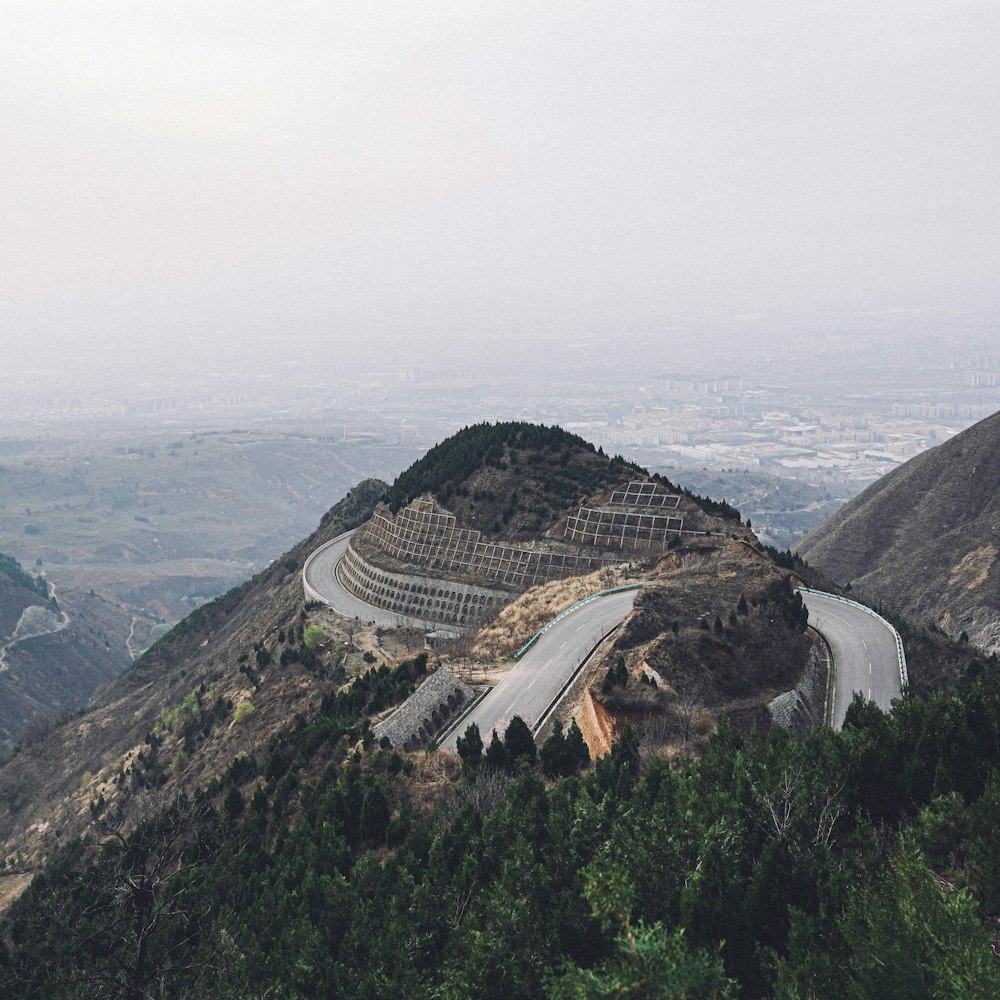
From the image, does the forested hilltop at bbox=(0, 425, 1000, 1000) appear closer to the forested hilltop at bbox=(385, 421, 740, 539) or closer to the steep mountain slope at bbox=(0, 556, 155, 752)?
the forested hilltop at bbox=(385, 421, 740, 539)

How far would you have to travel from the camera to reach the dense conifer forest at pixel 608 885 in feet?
60.9

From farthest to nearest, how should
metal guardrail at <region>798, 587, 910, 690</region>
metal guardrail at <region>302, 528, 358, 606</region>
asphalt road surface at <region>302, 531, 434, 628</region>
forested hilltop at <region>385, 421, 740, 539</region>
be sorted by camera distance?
metal guardrail at <region>302, 528, 358, 606</region> → forested hilltop at <region>385, 421, 740, 539</region> → asphalt road surface at <region>302, 531, 434, 628</region> → metal guardrail at <region>798, 587, 910, 690</region>

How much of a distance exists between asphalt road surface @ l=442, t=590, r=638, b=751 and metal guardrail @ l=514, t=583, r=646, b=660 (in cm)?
23

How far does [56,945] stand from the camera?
123ft

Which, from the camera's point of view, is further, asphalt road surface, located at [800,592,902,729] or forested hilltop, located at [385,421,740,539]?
forested hilltop, located at [385,421,740,539]

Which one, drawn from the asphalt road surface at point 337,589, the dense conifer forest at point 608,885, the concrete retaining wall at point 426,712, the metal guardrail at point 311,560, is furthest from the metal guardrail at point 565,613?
the metal guardrail at point 311,560

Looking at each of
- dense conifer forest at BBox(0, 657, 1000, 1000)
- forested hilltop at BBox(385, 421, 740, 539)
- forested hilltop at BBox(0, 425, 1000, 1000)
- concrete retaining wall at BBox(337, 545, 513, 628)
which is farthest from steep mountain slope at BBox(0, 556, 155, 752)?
dense conifer forest at BBox(0, 657, 1000, 1000)

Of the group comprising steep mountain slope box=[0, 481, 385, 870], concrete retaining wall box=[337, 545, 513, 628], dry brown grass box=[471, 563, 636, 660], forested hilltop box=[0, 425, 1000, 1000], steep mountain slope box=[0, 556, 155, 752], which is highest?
forested hilltop box=[0, 425, 1000, 1000]

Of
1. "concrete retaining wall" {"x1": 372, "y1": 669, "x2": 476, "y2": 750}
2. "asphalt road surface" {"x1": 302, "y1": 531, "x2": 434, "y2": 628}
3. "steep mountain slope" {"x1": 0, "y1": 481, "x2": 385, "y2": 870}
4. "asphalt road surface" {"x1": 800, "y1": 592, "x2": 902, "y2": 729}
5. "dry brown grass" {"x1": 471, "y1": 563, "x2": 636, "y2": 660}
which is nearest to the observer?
"concrete retaining wall" {"x1": 372, "y1": 669, "x2": 476, "y2": 750}

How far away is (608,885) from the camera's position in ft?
60.3

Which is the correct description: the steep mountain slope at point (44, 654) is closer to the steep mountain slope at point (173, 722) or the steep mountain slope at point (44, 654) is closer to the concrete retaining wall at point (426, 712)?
the steep mountain slope at point (173, 722)

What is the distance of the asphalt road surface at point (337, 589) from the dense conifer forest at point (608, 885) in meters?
39.2

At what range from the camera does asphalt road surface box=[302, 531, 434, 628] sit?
3083 inches

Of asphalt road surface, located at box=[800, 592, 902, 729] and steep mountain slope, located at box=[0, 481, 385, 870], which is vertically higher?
asphalt road surface, located at box=[800, 592, 902, 729]
